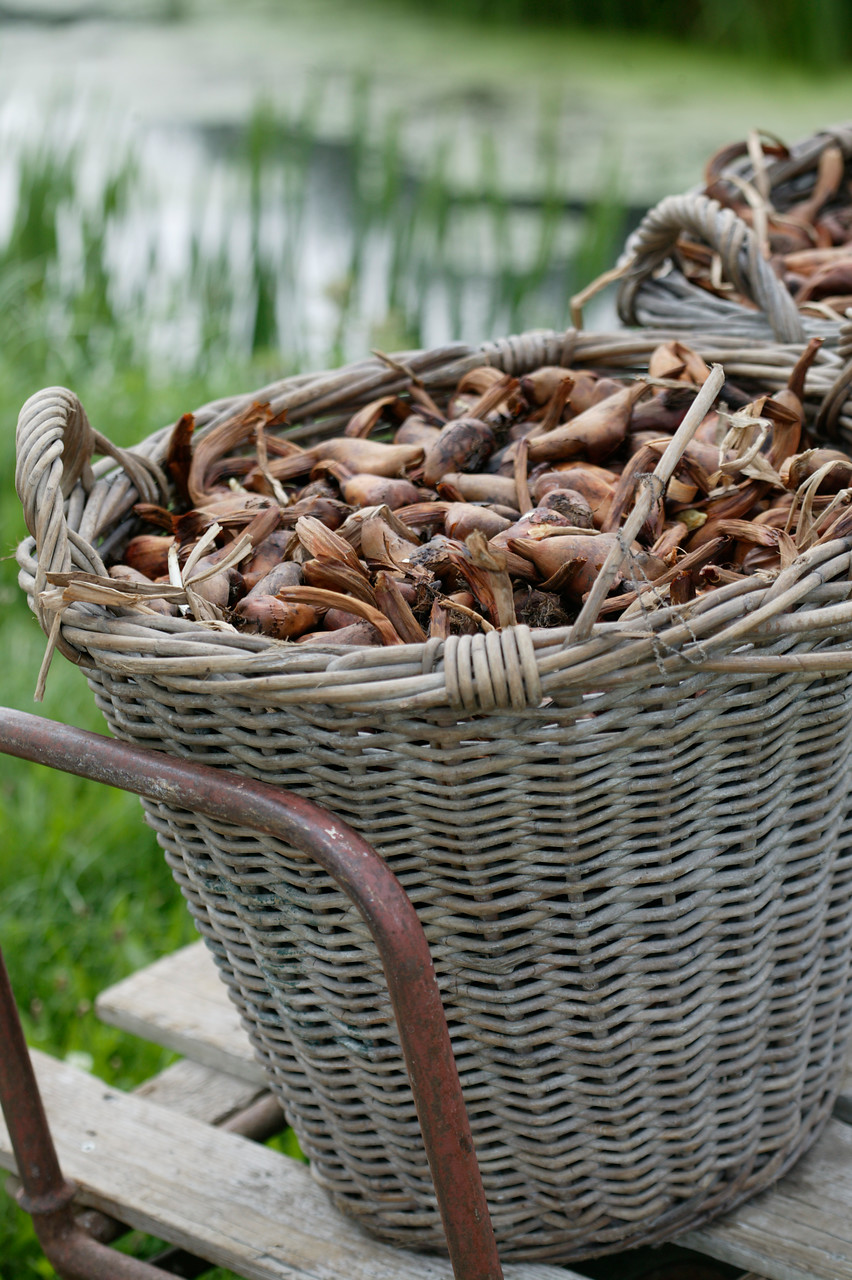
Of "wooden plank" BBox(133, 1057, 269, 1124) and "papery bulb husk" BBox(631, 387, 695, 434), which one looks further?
"wooden plank" BBox(133, 1057, 269, 1124)

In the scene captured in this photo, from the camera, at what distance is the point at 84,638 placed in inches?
27.4

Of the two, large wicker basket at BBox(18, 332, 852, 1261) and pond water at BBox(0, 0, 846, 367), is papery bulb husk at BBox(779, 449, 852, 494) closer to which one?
large wicker basket at BBox(18, 332, 852, 1261)

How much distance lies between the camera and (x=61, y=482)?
82cm

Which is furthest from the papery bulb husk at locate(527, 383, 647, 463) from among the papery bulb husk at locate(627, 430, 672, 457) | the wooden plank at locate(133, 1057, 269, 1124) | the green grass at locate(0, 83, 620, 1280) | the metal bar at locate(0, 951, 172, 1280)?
the green grass at locate(0, 83, 620, 1280)

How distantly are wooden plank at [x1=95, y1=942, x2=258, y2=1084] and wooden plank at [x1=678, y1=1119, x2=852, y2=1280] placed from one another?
43 centimetres

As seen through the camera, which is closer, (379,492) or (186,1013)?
(379,492)

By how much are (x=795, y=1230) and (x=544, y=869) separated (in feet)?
1.26

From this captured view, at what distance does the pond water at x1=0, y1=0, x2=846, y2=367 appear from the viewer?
109 inches

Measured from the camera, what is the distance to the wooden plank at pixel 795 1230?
853 mm

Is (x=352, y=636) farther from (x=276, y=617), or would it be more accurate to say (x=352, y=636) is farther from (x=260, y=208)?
(x=260, y=208)

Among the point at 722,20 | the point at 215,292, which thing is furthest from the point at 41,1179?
the point at 722,20

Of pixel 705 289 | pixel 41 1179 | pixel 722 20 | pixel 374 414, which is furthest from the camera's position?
pixel 722 20

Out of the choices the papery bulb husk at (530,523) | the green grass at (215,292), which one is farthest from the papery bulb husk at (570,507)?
the green grass at (215,292)

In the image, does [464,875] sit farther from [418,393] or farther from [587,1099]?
[418,393]
